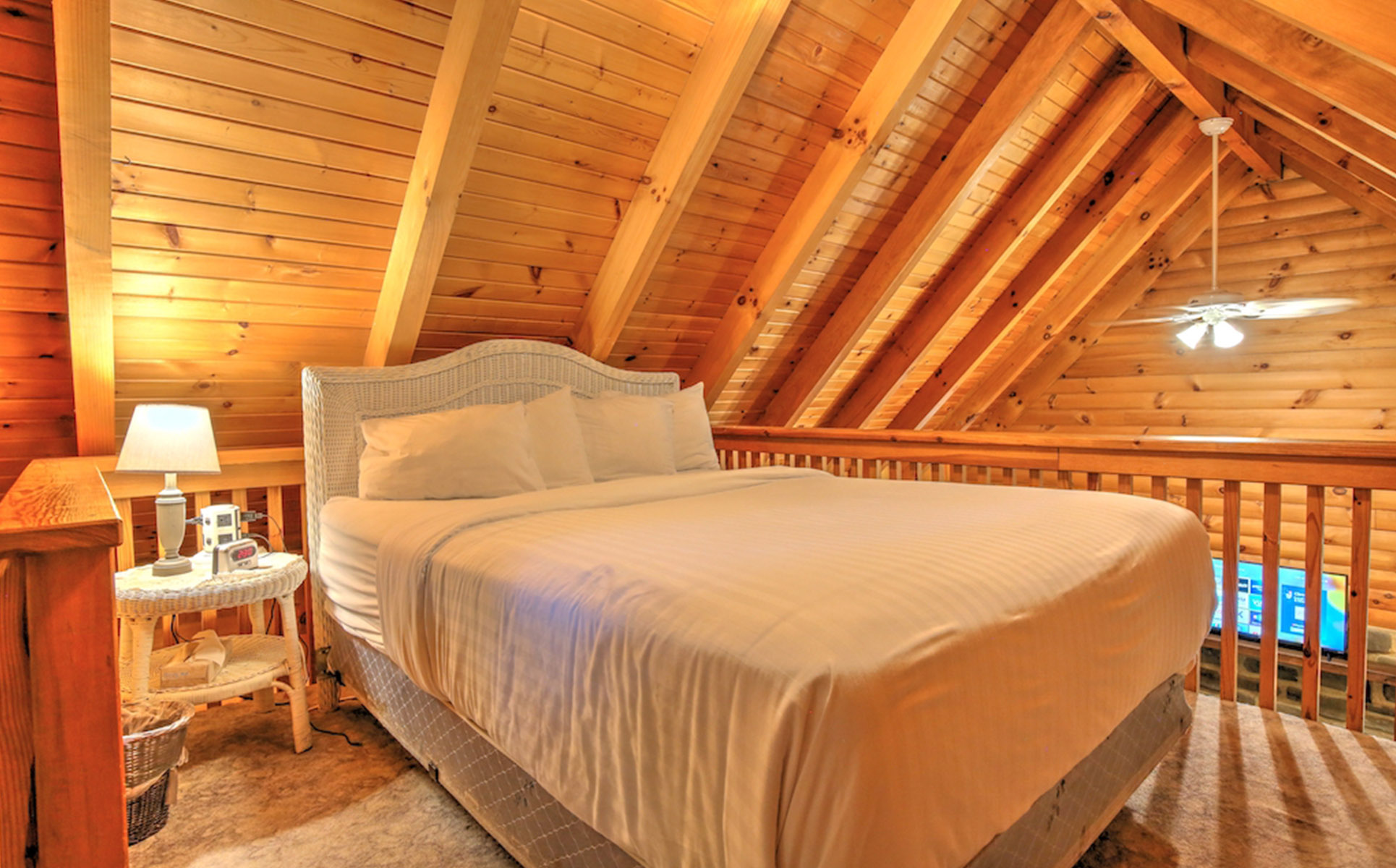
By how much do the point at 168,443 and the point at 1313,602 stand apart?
334 centimetres

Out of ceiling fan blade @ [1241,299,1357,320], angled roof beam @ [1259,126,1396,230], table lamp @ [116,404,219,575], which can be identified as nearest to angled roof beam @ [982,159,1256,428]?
angled roof beam @ [1259,126,1396,230]

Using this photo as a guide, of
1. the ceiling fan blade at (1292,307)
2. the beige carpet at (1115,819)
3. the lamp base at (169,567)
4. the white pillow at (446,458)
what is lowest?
the beige carpet at (1115,819)

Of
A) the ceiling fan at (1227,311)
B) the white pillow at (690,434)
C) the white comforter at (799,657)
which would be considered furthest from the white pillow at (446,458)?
the ceiling fan at (1227,311)

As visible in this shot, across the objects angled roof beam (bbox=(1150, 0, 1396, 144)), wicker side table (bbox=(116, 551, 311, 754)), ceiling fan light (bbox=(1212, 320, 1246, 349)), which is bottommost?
wicker side table (bbox=(116, 551, 311, 754))

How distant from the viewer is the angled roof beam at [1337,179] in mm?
3949

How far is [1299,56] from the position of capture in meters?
2.07

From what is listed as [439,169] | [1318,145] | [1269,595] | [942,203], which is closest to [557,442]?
[439,169]

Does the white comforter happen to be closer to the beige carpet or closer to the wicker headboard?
the beige carpet

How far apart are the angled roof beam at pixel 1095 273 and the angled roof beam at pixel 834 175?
8.26 ft

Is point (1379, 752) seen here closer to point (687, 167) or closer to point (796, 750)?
point (796, 750)

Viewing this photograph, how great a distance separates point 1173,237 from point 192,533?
19.5ft

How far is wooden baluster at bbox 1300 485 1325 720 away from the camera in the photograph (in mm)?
2197

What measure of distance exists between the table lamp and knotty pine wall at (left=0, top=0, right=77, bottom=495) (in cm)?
53

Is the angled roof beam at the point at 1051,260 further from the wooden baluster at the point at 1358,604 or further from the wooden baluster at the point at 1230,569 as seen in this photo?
the wooden baluster at the point at 1358,604
